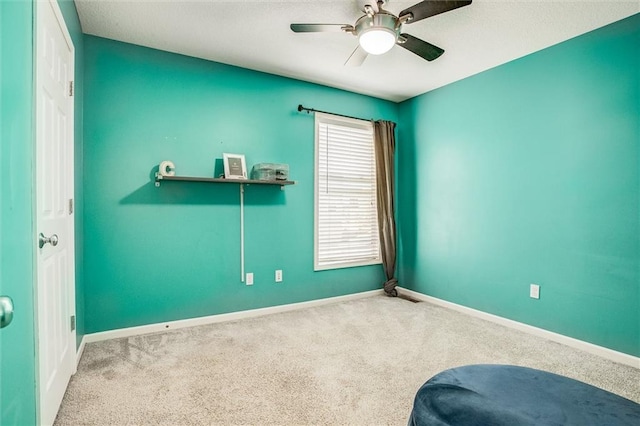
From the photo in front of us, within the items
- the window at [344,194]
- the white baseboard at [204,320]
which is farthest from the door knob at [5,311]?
the window at [344,194]

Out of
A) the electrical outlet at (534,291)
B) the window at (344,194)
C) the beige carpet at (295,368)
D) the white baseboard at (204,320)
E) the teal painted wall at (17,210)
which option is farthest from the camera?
the window at (344,194)

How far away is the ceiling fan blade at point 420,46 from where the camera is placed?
2170 mm

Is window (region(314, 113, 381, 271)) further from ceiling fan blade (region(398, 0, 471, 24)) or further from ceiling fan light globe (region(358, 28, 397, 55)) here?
ceiling fan blade (region(398, 0, 471, 24))

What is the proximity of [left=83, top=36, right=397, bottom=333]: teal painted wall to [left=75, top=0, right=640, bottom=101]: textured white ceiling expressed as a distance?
0.25 m

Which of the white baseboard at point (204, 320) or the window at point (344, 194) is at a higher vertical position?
the window at point (344, 194)

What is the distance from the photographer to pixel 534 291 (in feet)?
9.61

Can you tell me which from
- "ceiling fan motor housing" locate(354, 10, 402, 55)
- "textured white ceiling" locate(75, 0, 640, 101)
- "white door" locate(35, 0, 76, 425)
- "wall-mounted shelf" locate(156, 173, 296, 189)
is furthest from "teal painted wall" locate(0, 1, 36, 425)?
"ceiling fan motor housing" locate(354, 10, 402, 55)

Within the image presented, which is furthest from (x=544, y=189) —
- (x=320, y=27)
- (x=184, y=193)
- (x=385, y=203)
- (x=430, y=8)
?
(x=184, y=193)

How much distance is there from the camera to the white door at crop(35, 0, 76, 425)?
142 cm

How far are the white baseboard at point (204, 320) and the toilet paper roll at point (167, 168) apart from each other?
1.34m

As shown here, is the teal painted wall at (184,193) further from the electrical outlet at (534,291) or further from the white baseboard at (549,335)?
the electrical outlet at (534,291)

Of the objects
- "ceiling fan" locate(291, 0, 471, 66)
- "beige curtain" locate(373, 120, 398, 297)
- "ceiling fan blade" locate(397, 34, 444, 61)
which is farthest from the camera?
"beige curtain" locate(373, 120, 398, 297)

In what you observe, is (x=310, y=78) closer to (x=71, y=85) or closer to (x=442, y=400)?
(x=71, y=85)

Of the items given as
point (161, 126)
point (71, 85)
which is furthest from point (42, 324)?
point (161, 126)
